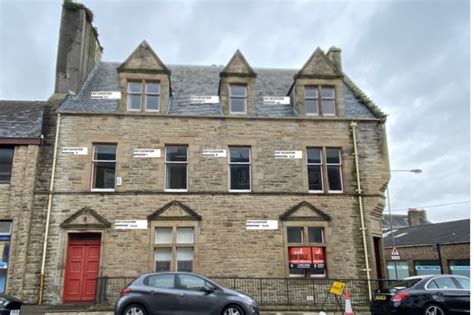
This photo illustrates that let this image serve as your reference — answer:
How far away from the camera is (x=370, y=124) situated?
1814 centimetres

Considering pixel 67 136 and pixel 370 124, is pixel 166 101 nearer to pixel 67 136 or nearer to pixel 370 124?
pixel 67 136

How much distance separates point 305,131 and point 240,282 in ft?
23.8

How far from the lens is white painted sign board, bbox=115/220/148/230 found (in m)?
15.6

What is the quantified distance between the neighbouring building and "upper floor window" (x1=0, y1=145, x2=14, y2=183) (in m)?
Result: 25.4

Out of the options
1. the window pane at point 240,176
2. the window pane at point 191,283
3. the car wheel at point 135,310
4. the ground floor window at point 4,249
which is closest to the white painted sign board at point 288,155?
the window pane at point 240,176

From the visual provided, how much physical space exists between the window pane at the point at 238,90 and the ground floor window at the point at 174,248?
6.69m

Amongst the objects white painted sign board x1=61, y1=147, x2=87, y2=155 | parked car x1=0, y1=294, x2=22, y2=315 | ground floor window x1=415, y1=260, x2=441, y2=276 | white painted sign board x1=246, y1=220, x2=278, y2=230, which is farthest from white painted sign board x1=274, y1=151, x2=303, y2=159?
ground floor window x1=415, y1=260, x2=441, y2=276

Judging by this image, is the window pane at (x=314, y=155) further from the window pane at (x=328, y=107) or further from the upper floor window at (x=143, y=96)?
the upper floor window at (x=143, y=96)

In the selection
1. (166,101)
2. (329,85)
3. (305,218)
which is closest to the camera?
(305,218)

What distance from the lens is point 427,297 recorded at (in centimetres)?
1113

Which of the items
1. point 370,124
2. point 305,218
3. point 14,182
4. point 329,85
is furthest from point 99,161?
point 370,124

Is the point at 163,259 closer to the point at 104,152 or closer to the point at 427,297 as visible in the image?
the point at 104,152

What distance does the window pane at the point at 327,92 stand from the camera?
1855 centimetres

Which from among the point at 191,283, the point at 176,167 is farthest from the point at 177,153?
the point at 191,283
